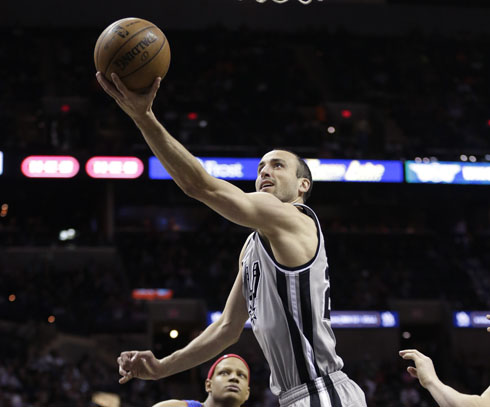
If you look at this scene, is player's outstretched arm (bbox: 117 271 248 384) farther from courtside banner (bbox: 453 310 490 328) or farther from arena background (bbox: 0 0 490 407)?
courtside banner (bbox: 453 310 490 328)

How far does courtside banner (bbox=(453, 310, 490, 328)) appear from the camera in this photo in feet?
57.9

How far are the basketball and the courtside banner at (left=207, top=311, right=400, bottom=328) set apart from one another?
13.6 m

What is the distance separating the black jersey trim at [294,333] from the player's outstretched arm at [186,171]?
9.9 inches

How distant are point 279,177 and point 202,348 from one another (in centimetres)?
99

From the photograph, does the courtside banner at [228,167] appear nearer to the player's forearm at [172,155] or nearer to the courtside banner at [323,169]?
the courtside banner at [323,169]

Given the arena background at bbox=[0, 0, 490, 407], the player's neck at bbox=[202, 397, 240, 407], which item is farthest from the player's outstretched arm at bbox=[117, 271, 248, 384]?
the arena background at bbox=[0, 0, 490, 407]

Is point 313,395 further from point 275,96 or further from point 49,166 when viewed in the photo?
point 275,96

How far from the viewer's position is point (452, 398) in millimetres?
2982

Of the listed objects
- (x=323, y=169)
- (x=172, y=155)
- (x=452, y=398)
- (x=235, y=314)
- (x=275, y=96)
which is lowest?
(x=452, y=398)

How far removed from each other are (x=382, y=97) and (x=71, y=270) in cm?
995

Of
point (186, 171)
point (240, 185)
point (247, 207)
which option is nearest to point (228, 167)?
point (240, 185)

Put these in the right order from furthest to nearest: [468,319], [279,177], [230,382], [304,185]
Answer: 1. [468,319]
2. [230,382]
3. [304,185]
4. [279,177]

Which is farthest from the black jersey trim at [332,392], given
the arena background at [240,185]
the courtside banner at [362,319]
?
the courtside banner at [362,319]

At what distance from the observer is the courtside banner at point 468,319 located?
17.7 metres
